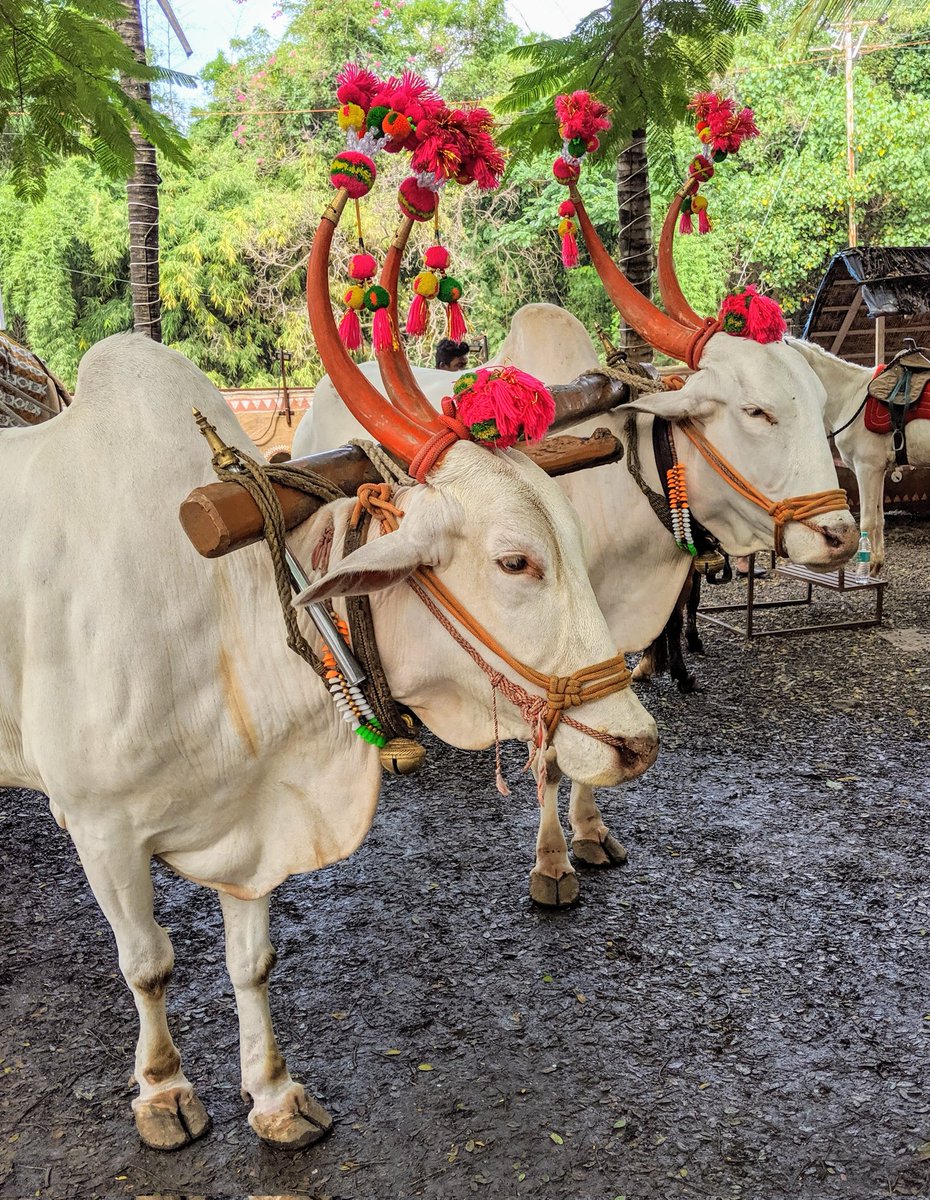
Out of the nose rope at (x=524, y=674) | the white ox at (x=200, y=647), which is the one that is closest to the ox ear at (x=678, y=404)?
the white ox at (x=200, y=647)

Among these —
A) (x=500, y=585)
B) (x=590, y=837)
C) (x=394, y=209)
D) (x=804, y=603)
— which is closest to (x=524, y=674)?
(x=500, y=585)

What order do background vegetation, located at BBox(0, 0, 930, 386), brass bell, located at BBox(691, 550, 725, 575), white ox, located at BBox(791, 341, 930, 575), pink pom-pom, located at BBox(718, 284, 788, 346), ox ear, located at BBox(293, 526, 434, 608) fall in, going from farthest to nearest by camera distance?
background vegetation, located at BBox(0, 0, 930, 386) → white ox, located at BBox(791, 341, 930, 575) → brass bell, located at BBox(691, 550, 725, 575) → pink pom-pom, located at BBox(718, 284, 788, 346) → ox ear, located at BBox(293, 526, 434, 608)

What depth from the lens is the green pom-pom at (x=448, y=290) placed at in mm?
2480

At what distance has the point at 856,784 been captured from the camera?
4844 mm

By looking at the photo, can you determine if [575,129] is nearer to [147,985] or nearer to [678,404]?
[678,404]

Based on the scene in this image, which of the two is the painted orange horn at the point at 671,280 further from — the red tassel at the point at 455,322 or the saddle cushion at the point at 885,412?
the saddle cushion at the point at 885,412

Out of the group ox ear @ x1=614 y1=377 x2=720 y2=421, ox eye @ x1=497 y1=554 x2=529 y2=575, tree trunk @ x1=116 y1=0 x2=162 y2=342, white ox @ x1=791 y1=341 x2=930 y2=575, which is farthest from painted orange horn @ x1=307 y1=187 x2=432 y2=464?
white ox @ x1=791 y1=341 x2=930 y2=575

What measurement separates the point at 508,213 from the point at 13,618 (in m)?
17.7

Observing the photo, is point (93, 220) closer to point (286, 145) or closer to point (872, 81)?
point (286, 145)

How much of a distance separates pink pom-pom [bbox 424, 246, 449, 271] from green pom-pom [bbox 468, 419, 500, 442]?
0.48 metres

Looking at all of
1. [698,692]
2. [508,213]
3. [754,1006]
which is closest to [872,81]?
[508,213]

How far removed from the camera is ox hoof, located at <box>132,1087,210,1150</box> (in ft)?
8.61

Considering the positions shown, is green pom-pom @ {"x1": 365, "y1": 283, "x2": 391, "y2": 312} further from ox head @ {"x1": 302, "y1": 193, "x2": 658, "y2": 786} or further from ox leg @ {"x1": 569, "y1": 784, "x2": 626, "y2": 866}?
ox leg @ {"x1": 569, "y1": 784, "x2": 626, "y2": 866}

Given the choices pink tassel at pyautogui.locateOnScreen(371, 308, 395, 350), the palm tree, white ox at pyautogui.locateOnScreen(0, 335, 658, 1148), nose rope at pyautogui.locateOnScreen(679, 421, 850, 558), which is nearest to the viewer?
white ox at pyautogui.locateOnScreen(0, 335, 658, 1148)
